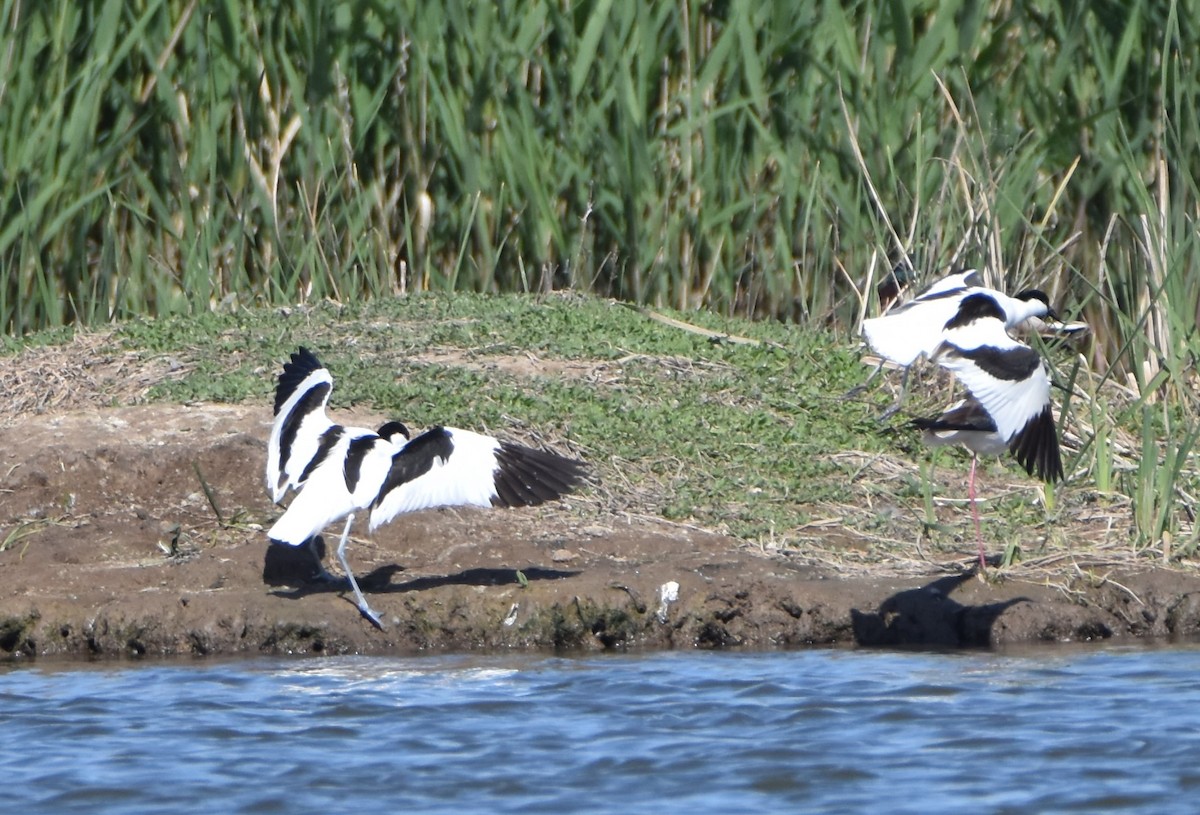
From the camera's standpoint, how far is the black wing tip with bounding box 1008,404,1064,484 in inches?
240

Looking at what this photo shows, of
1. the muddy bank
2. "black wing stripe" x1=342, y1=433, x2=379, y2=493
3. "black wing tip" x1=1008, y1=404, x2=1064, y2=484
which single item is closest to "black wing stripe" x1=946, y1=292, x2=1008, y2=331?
"black wing tip" x1=1008, y1=404, x2=1064, y2=484

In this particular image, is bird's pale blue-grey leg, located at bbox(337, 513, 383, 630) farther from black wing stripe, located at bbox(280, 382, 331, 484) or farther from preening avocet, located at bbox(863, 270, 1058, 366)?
preening avocet, located at bbox(863, 270, 1058, 366)

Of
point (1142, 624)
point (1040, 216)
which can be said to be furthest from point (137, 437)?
point (1040, 216)

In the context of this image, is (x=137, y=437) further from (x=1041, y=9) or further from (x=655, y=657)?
(x=1041, y=9)

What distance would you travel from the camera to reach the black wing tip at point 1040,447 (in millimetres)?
6086

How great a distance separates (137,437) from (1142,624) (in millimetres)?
3789

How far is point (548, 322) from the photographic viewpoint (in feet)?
28.1

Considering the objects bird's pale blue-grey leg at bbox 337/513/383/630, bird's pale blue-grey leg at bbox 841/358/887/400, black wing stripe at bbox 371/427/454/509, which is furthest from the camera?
bird's pale blue-grey leg at bbox 841/358/887/400

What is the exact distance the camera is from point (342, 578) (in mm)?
6484

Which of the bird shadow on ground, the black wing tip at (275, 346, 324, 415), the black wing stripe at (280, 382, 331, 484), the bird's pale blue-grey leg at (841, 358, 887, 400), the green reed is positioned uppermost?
the green reed

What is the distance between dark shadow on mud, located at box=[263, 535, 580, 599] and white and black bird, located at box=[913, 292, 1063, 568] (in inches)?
58.4

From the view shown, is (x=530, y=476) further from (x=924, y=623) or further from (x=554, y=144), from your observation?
(x=554, y=144)

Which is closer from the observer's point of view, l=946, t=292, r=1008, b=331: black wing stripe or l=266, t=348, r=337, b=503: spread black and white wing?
l=266, t=348, r=337, b=503: spread black and white wing

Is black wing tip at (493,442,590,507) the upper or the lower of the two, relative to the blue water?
upper
